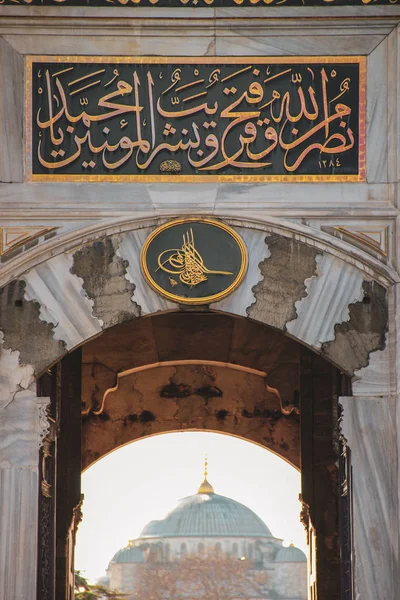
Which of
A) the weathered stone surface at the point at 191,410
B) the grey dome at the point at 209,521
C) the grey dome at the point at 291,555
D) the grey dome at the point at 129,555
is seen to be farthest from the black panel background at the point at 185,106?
the grey dome at the point at 209,521

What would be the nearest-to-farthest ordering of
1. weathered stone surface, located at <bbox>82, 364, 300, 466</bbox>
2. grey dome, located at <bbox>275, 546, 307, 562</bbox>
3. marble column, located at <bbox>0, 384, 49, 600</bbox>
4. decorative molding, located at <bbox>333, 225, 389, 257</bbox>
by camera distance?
marble column, located at <bbox>0, 384, 49, 600</bbox>, decorative molding, located at <bbox>333, 225, 389, 257</bbox>, weathered stone surface, located at <bbox>82, 364, 300, 466</bbox>, grey dome, located at <bbox>275, 546, 307, 562</bbox>

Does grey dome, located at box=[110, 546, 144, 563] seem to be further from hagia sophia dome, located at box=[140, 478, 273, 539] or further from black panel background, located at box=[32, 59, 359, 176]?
black panel background, located at box=[32, 59, 359, 176]

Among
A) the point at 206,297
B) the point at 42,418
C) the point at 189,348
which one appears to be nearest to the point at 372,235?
the point at 206,297

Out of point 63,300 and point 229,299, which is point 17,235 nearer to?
point 63,300

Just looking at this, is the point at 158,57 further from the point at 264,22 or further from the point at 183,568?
the point at 183,568

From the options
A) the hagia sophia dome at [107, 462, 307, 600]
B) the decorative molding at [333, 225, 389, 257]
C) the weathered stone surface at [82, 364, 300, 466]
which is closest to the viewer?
the decorative molding at [333, 225, 389, 257]

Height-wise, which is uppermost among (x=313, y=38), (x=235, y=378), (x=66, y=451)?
(x=313, y=38)

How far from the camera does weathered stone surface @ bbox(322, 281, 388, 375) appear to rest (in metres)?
10.9

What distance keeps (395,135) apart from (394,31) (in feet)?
2.46

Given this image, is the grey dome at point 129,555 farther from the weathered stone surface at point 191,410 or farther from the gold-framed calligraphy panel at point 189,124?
the gold-framed calligraphy panel at point 189,124

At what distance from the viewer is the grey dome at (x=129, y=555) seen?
2953 inches

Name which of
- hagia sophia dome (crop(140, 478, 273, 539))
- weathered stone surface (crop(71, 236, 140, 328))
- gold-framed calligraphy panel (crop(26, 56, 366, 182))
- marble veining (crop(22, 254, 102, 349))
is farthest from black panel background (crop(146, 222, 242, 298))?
hagia sophia dome (crop(140, 478, 273, 539))

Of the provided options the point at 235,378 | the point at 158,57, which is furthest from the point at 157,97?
the point at 235,378

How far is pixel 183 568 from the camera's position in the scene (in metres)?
57.2
